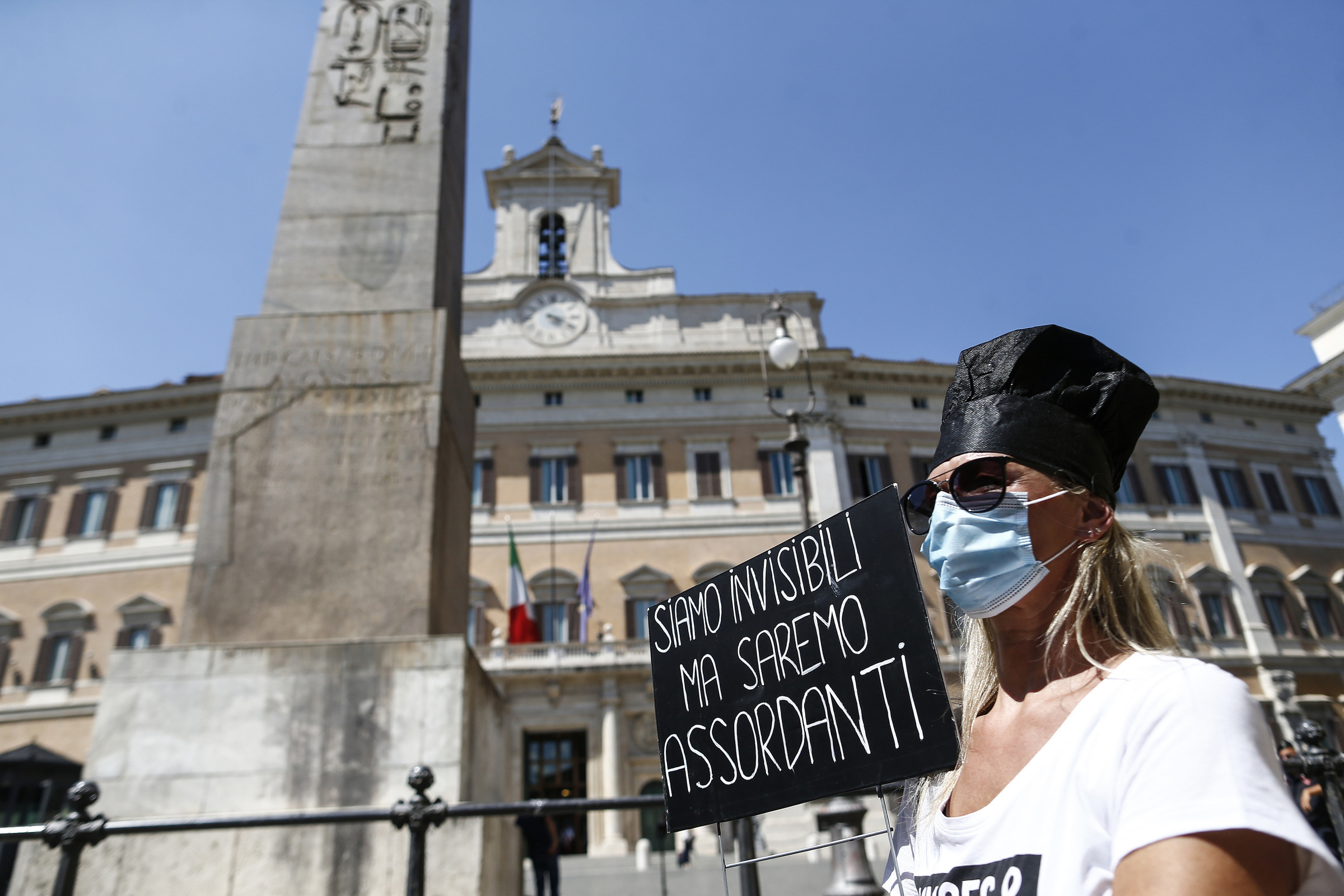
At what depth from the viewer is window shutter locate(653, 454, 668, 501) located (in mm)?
28172

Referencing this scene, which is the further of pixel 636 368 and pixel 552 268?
pixel 552 268

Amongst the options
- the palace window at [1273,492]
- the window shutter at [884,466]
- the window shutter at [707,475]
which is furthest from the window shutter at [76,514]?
the palace window at [1273,492]

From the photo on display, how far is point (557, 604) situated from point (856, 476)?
11.0 metres

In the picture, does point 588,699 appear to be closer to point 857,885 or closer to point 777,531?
point 777,531

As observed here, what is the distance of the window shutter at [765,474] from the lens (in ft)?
92.8

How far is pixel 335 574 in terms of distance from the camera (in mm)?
4711

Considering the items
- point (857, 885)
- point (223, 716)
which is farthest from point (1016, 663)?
point (857, 885)

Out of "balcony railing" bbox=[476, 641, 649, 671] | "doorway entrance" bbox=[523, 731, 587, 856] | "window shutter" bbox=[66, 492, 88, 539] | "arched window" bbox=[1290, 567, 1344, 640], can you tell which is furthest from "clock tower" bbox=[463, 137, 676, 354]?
"arched window" bbox=[1290, 567, 1344, 640]

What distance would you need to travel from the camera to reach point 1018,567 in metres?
1.64

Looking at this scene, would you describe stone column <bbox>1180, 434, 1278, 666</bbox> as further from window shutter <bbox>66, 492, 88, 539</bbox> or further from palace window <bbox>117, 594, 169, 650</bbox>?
window shutter <bbox>66, 492, 88, 539</bbox>

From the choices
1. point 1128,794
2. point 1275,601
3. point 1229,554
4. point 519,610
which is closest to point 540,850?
point 1128,794

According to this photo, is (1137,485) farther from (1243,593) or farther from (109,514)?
(109,514)

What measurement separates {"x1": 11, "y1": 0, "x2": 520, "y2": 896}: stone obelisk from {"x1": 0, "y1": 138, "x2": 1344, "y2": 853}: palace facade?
67.2ft

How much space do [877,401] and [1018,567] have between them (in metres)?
30.4
